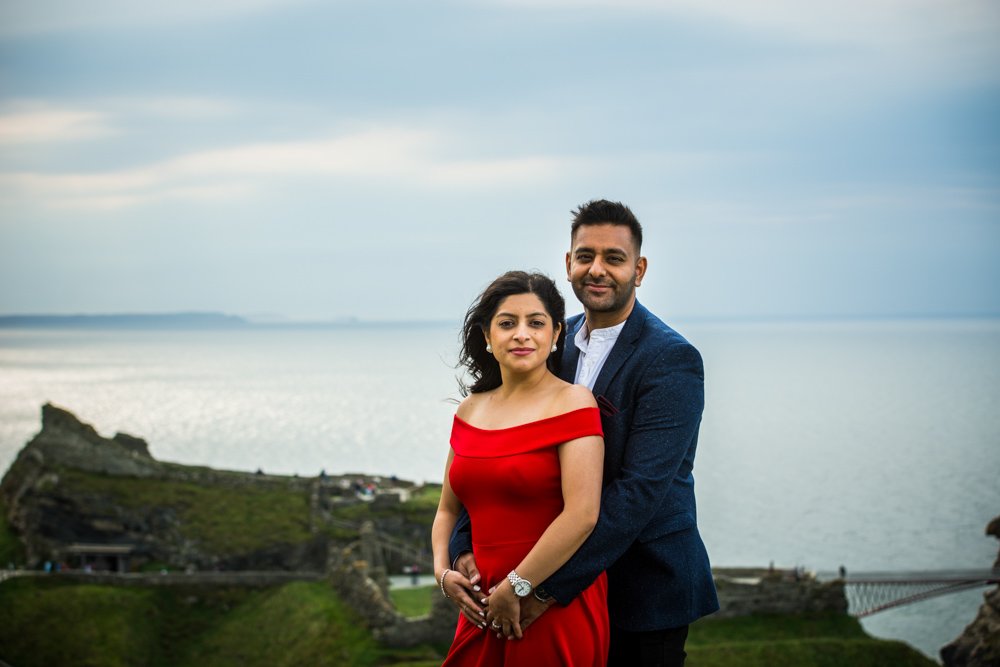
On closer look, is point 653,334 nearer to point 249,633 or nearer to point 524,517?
point 524,517

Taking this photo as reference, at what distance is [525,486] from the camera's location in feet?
17.9

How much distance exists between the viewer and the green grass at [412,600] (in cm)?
2750

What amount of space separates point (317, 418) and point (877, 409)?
76312 mm

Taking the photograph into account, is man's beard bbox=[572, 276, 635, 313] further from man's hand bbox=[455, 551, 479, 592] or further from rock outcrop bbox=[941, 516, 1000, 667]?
rock outcrop bbox=[941, 516, 1000, 667]

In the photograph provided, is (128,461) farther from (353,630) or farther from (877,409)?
(877,409)

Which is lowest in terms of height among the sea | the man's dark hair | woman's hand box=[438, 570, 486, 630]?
the sea

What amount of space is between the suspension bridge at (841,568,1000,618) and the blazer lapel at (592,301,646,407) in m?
32.2

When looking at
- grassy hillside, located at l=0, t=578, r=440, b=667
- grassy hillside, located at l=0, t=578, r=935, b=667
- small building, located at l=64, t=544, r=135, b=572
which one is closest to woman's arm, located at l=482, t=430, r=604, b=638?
grassy hillside, located at l=0, t=578, r=935, b=667

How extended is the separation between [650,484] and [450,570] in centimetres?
140

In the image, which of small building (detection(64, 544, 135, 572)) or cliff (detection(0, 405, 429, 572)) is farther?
cliff (detection(0, 405, 429, 572))

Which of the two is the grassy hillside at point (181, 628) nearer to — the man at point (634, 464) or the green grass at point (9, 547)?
the green grass at point (9, 547)

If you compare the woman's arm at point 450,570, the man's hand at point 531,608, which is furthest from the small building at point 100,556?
the man's hand at point 531,608

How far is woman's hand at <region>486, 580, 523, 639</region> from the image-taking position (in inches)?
212

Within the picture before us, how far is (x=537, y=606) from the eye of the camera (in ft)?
17.8
